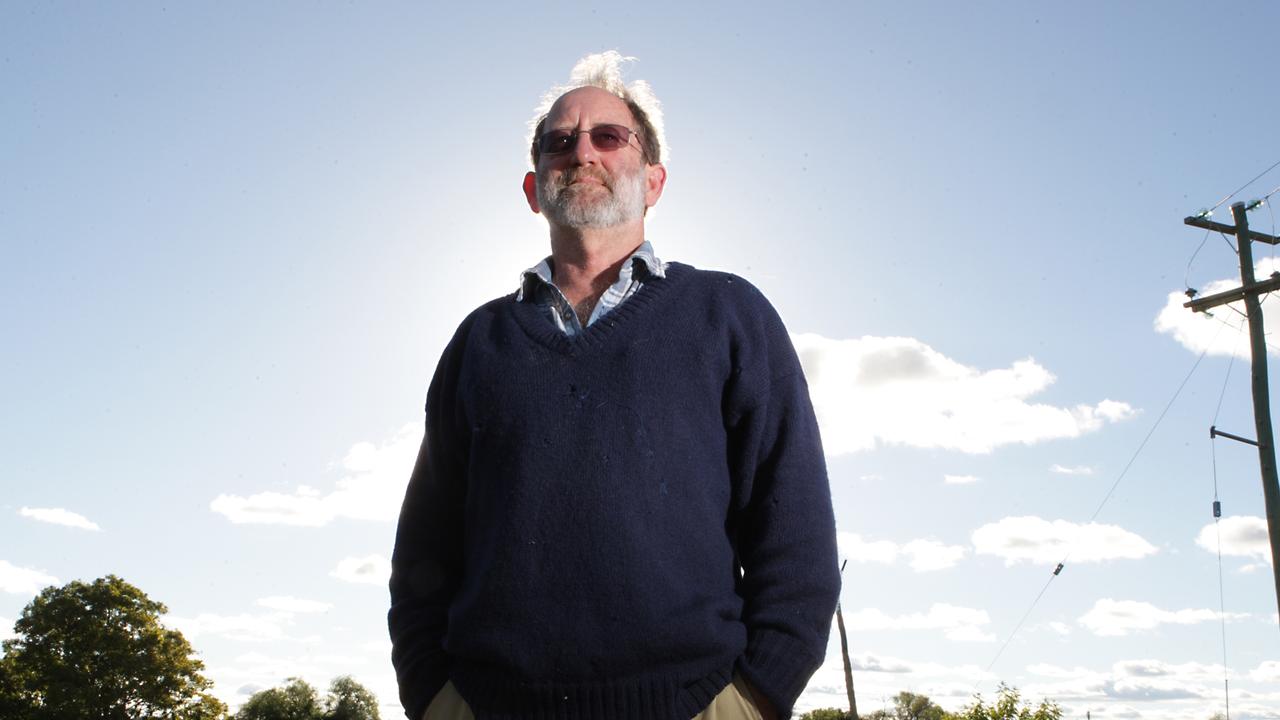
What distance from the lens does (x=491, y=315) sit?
3.08 metres

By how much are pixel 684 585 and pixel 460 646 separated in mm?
612

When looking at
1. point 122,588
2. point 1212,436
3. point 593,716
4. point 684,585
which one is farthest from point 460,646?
point 122,588

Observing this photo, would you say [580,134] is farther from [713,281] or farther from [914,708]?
[914,708]

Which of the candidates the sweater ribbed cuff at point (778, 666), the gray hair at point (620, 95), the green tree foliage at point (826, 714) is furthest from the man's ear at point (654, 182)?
the green tree foliage at point (826, 714)

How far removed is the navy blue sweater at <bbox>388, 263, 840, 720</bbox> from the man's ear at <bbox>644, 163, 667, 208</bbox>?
1.58 ft

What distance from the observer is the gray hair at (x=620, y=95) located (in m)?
3.40

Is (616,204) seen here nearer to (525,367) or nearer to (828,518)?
(525,367)

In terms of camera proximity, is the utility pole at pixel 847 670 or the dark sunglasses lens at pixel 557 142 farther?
the utility pole at pixel 847 670

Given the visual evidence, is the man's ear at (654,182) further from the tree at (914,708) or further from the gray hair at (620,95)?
the tree at (914,708)

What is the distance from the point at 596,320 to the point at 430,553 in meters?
0.91

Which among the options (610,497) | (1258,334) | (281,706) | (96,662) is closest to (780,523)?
(610,497)

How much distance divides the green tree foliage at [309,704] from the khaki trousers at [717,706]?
64098mm

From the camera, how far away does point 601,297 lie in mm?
2871

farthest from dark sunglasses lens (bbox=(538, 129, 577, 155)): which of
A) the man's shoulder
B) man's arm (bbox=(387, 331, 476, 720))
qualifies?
man's arm (bbox=(387, 331, 476, 720))
